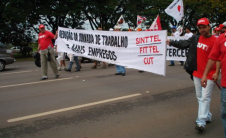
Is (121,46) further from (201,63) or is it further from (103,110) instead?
(201,63)

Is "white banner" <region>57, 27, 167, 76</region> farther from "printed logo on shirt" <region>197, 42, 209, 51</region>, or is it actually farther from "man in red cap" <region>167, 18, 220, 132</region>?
"printed logo on shirt" <region>197, 42, 209, 51</region>

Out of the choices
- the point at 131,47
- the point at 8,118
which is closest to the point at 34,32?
the point at 131,47

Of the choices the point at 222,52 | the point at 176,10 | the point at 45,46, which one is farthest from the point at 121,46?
the point at 176,10

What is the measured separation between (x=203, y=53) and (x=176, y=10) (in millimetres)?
9718

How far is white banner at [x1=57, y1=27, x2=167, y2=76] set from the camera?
6480mm

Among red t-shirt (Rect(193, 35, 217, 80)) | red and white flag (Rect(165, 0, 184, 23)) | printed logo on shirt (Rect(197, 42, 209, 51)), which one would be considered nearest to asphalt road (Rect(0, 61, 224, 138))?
red t-shirt (Rect(193, 35, 217, 80))

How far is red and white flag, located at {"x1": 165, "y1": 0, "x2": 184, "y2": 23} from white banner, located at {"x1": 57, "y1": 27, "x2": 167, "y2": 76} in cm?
614

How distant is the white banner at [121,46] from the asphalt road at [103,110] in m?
0.78

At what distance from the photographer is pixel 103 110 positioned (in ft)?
17.1

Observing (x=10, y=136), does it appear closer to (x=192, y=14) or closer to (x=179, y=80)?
(x=179, y=80)

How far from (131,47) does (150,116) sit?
3061 millimetres

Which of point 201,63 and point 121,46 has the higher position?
point 121,46

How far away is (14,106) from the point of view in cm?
571

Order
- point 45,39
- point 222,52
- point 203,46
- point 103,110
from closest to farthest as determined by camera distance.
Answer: point 222,52 < point 203,46 < point 103,110 < point 45,39
